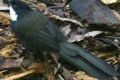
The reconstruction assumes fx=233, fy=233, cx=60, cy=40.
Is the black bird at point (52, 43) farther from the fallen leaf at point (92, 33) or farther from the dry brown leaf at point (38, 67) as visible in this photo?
the fallen leaf at point (92, 33)


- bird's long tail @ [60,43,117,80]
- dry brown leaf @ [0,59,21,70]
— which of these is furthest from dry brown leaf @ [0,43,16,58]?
bird's long tail @ [60,43,117,80]

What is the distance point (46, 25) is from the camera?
357cm

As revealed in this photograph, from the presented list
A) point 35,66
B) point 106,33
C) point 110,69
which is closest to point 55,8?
point 106,33

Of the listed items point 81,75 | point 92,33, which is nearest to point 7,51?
point 81,75

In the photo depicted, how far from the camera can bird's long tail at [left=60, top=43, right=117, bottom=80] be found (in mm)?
3246

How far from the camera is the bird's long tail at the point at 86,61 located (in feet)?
10.6

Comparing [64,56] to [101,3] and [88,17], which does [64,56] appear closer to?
[88,17]

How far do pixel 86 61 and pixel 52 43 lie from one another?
559mm

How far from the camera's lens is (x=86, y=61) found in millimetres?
3377

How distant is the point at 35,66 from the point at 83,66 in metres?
0.72

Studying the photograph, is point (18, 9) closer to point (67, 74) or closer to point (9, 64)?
point (9, 64)

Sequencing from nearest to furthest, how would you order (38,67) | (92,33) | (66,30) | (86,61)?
1. (86,61)
2. (38,67)
3. (92,33)
4. (66,30)

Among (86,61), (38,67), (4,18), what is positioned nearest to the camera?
(86,61)

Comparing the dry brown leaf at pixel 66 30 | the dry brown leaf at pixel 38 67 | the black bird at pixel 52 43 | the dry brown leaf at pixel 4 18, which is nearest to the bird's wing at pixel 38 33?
the black bird at pixel 52 43
